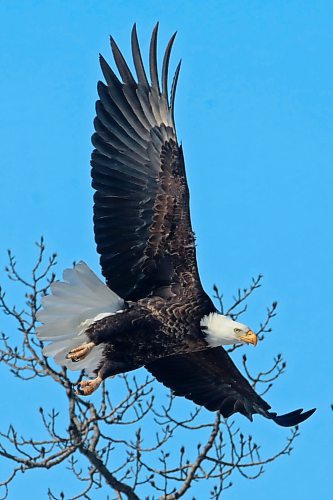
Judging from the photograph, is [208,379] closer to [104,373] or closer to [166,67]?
[104,373]

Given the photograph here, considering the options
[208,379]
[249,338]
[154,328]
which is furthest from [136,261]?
[208,379]

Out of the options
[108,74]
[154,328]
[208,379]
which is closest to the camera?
[154,328]

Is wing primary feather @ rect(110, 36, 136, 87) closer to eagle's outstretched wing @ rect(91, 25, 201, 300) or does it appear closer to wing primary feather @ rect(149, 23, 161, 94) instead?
eagle's outstretched wing @ rect(91, 25, 201, 300)

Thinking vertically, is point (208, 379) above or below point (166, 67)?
below

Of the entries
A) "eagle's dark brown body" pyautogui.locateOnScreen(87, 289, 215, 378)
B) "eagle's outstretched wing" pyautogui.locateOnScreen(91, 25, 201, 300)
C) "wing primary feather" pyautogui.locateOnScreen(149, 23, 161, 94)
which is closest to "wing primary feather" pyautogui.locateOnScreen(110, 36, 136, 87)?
"eagle's outstretched wing" pyautogui.locateOnScreen(91, 25, 201, 300)

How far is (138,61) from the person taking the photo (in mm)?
10117

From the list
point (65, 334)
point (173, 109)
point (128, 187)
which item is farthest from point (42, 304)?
point (173, 109)

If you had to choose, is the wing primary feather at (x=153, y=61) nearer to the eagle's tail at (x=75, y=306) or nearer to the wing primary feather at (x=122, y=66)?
the wing primary feather at (x=122, y=66)

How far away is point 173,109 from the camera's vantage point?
33.7ft

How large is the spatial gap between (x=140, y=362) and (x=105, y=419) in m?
0.82

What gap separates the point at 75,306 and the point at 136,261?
53 centimetres

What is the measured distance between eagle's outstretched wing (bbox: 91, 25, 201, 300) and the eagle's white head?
0.28 m

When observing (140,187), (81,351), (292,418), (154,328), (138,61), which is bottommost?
(292,418)

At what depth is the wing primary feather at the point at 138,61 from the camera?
33.0ft
